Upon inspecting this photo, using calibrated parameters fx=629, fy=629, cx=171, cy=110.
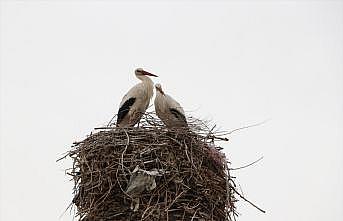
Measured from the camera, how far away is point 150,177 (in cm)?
566

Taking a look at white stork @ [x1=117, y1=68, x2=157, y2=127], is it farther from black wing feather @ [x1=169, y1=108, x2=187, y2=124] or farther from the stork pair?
black wing feather @ [x1=169, y1=108, x2=187, y2=124]

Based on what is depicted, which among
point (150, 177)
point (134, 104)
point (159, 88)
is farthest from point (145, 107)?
point (150, 177)

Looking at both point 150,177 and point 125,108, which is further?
point 125,108

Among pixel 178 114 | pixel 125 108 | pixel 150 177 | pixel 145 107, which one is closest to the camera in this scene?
pixel 150 177

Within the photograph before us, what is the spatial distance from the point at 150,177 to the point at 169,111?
1730mm

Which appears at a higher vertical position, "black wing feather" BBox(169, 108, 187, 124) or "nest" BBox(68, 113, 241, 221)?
"black wing feather" BBox(169, 108, 187, 124)

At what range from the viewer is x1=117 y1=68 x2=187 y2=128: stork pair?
7234mm

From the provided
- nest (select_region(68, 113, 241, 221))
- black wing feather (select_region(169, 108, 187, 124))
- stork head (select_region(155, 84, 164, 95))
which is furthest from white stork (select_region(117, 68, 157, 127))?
nest (select_region(68, 113, 241, 221))

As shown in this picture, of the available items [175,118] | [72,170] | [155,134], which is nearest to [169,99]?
[175,118]

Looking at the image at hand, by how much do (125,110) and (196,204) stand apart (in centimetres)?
190

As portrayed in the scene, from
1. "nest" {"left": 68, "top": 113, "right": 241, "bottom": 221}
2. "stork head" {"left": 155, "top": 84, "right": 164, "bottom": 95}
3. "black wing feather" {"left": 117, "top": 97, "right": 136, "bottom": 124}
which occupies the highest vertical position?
"stork head" {"left": 155, "top": 84, "right": 164, "bottom": 95}

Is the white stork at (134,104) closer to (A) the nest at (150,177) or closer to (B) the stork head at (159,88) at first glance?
(B) the stork head at (159,88)

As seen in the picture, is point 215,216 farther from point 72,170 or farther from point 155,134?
point 72,170

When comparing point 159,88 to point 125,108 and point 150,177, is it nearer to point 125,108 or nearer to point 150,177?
point 125,108
